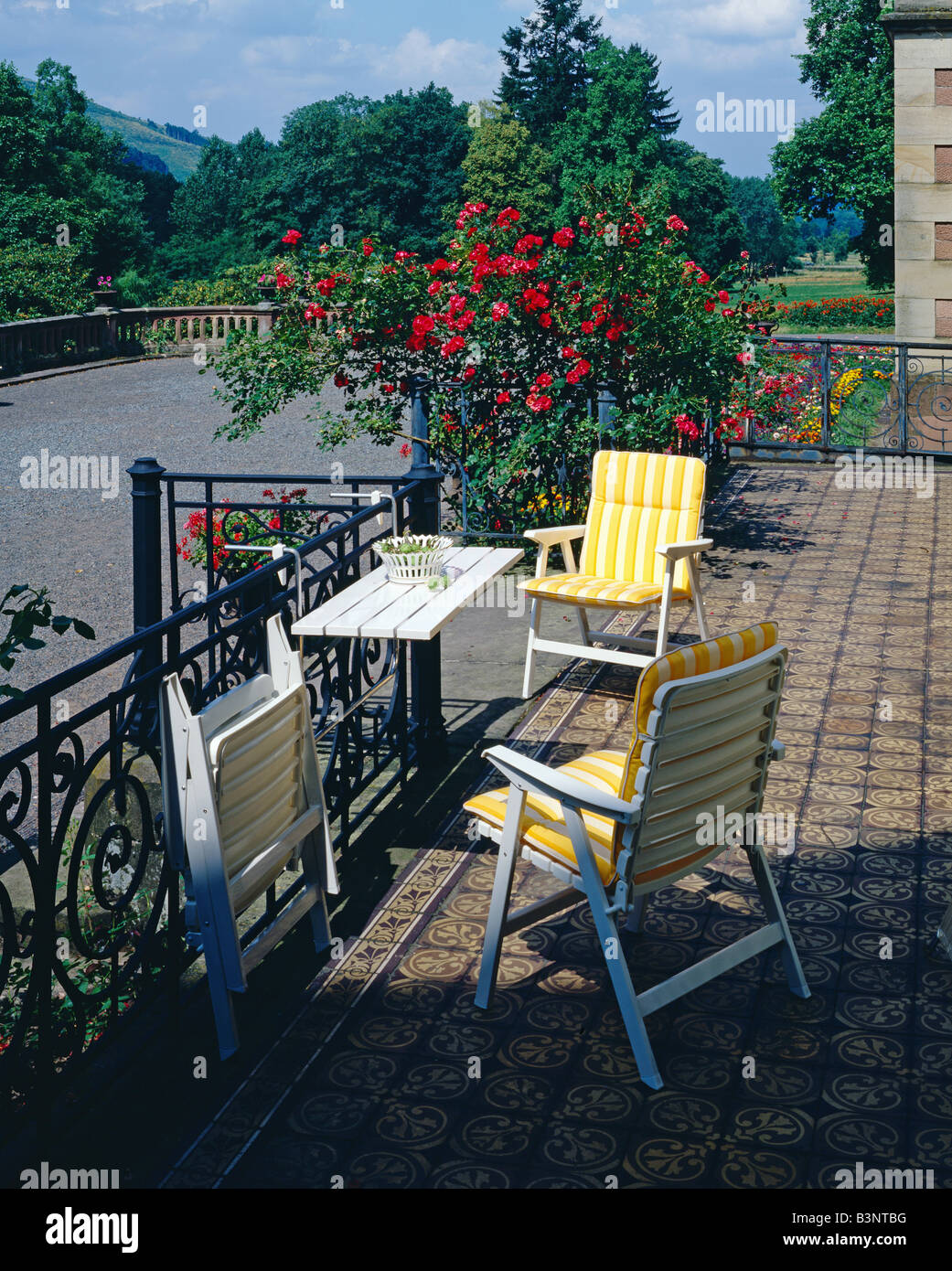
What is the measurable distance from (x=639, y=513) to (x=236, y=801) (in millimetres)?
4111

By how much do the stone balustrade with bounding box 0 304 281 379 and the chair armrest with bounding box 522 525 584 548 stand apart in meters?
18.5

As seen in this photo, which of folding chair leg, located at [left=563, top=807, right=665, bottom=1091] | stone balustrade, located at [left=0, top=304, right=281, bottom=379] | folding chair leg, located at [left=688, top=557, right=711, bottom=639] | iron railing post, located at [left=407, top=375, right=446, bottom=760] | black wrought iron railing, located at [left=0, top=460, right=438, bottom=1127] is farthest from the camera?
stone balustrade, located at [left=0, top=304, right=281, bottom=379]

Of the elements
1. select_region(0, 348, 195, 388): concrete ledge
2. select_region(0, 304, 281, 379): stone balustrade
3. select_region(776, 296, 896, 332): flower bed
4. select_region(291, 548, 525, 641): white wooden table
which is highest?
select_region(776, 296, 896, 332): flower bed

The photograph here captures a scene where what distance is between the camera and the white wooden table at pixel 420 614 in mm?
4730

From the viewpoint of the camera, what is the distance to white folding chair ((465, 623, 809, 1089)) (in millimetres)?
3566

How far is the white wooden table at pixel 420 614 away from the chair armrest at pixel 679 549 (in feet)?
3.43

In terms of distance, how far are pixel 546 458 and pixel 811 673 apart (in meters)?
3.29

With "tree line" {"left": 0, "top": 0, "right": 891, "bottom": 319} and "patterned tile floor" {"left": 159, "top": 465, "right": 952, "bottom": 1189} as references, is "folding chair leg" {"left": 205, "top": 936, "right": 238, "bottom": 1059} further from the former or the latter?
"tree line" {"left": 0, "top": 0, "right": 891, "bottom": 319}

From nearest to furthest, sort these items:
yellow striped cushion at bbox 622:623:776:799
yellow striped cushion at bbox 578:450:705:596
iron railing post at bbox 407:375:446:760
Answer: yellow striped cushion at bbox 622:623:776:799
iron railing post at bbox 407:375:446:760
yellow striped cushion at bbox 578:450:705:596

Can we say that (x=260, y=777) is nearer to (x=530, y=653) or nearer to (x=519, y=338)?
(x=530, y=653)

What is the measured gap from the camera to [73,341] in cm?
2705

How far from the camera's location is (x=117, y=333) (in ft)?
94.1

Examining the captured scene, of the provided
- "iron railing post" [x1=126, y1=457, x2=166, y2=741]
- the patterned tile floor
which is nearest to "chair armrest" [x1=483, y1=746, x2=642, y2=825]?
the patterned tile floor

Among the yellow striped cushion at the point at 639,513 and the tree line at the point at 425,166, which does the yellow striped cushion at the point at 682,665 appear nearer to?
the yellow striped cushion at the point at 639,513
